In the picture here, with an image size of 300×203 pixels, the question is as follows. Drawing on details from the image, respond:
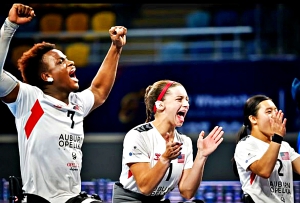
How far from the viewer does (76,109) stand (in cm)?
448

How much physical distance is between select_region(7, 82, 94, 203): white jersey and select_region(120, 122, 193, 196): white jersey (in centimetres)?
35

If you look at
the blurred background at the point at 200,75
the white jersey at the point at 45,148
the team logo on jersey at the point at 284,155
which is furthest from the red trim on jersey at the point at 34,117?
the blurred background at the point at 200,75

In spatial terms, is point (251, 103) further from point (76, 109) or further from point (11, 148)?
point (11, 148)

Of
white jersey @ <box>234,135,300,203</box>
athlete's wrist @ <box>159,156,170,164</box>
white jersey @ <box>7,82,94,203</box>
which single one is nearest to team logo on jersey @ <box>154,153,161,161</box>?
athlete's wrist @ <box>159,156,170,164</box>

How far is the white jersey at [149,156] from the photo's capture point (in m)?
4.48

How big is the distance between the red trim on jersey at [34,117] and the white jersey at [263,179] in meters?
1.53

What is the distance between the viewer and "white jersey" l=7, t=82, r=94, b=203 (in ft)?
13.7

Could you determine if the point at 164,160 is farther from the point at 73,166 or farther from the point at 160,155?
the point at 73,166

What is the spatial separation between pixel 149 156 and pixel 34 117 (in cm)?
79

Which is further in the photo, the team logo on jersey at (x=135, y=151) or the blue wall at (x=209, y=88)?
the blue wall at (x=209, y=88)

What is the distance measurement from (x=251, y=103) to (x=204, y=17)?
723 cm

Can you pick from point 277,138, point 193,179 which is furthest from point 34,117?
point 277,138

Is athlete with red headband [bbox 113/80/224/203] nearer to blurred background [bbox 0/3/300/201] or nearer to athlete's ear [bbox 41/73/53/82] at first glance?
athlete's ear [bbox 41/73/53/82]

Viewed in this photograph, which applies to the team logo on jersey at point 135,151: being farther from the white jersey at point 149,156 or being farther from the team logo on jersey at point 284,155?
the team logo on jersey at point 284,155
